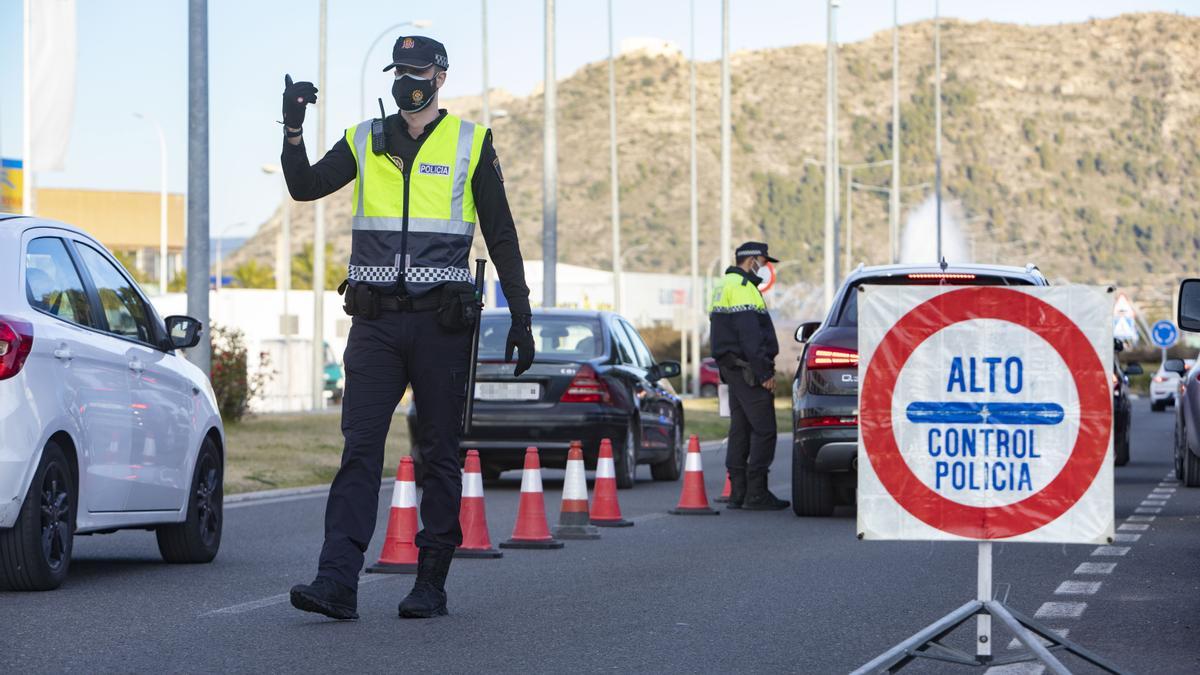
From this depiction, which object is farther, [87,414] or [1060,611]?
[87,414]

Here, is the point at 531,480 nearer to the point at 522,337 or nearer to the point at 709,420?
the point at 522,337

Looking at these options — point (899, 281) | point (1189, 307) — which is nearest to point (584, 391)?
point (899, 281)

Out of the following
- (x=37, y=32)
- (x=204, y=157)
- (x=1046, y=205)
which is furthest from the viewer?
(x=1046, y=205)

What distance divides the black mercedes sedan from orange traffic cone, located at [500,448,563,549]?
16.9ft

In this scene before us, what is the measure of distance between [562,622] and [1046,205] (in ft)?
535

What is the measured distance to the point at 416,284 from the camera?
322 inches

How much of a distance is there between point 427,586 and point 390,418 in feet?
2.32

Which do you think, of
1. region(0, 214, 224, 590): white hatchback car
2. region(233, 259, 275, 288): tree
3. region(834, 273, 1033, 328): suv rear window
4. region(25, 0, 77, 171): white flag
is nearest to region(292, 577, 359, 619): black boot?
region(0, 214, 224, 590): white hatchback car

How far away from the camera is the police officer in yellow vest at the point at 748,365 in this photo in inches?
622

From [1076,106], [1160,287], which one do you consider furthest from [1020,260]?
[1076,106]

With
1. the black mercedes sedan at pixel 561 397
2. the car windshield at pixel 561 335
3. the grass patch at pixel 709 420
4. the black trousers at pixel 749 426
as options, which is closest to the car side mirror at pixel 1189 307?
the black trousers at pixel 749 426

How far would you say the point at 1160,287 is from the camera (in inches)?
5999

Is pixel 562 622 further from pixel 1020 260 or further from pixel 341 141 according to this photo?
pixel 1020 260

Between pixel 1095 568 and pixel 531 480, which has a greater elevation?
pixel 531 480
